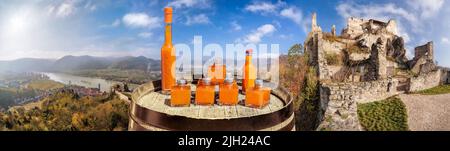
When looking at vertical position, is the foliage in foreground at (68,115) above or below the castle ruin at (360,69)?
below

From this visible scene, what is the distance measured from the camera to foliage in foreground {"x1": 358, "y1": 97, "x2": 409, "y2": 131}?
9.01 metres

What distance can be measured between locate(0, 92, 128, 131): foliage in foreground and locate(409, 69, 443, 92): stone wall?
13.9m

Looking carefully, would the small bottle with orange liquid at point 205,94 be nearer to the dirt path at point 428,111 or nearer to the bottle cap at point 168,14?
the bottle cap at point 168,14

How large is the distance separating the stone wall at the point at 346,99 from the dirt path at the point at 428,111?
0.93 meters

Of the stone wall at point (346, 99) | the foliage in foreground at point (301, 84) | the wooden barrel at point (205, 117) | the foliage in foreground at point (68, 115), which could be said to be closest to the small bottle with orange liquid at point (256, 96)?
Answer: the wooden barrel at point (205, 117)

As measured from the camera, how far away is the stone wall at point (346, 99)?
8.52 meters

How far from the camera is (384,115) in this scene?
995 centimetres

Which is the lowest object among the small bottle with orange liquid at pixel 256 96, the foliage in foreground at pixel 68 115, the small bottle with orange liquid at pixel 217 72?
the foliage in foreground at pixel 68 115

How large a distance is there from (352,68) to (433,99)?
19.0 ft

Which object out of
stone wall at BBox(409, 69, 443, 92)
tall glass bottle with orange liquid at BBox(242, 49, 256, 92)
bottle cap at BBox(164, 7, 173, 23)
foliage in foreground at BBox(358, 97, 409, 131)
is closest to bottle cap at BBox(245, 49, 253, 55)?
tall glass bottle with orange liquid at BBox(242, 49, 256, 92)

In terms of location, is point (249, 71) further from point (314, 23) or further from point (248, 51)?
point (314, 23)

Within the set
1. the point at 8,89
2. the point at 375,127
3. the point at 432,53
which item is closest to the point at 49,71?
the point at 8,89

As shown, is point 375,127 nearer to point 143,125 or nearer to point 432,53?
point 143,125

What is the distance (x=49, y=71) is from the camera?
31328mm
